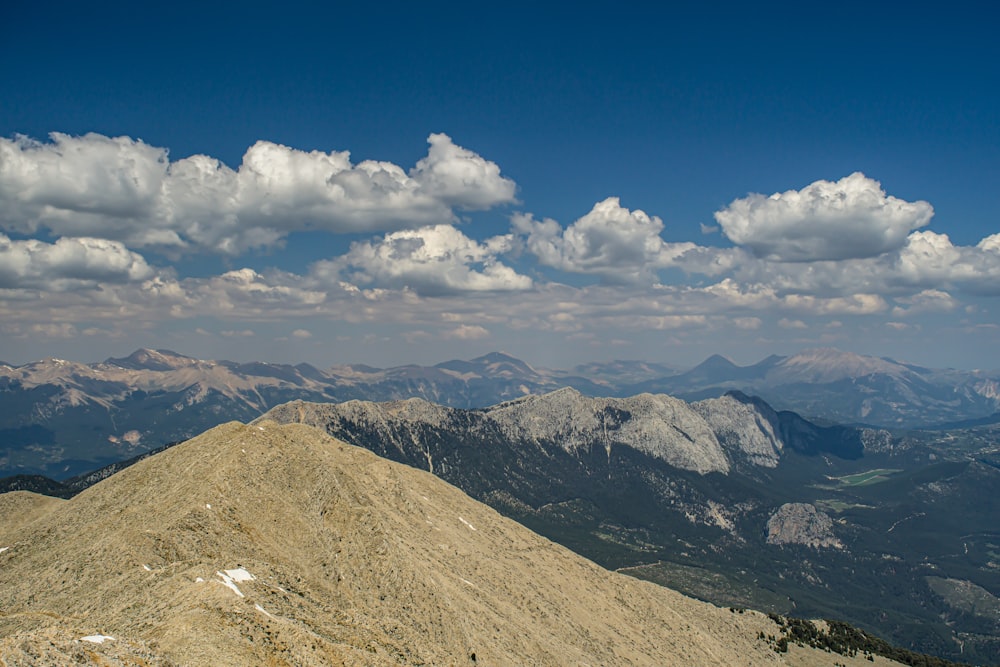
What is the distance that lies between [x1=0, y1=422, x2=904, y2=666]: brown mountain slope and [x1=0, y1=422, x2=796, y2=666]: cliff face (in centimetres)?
38

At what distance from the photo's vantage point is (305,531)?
132 metres

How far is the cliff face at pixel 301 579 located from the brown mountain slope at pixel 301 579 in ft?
1.25

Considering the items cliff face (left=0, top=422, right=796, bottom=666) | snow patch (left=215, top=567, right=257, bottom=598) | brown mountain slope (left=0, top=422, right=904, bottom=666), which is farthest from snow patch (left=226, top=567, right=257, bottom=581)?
brown mountain slope (left=0, top=422, right=904, bottom=666)

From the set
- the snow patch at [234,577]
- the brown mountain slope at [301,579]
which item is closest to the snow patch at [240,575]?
the snow patch at [234,577]

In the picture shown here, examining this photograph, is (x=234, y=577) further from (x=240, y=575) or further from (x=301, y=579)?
(x=301, y=579)

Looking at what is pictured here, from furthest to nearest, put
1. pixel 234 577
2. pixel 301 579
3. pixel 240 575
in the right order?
1. pixel 301 579
2. pixel 240 575
3. pixel 234 577

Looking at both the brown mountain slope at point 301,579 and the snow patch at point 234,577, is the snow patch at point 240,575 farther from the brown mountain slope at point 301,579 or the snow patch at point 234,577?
the brown mountain slope at point 301,579

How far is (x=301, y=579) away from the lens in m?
111

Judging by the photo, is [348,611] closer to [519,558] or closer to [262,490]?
[262,490]

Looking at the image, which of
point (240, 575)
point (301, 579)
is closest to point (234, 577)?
point (240, 575)

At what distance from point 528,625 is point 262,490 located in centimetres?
6238

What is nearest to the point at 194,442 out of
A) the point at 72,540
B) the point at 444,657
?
the point at 72,540

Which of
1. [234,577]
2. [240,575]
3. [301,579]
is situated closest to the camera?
[234,577]

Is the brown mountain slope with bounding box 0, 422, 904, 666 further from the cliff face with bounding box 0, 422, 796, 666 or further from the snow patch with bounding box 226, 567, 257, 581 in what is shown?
the snow patch with bounding box 226, 567, 257, 581
